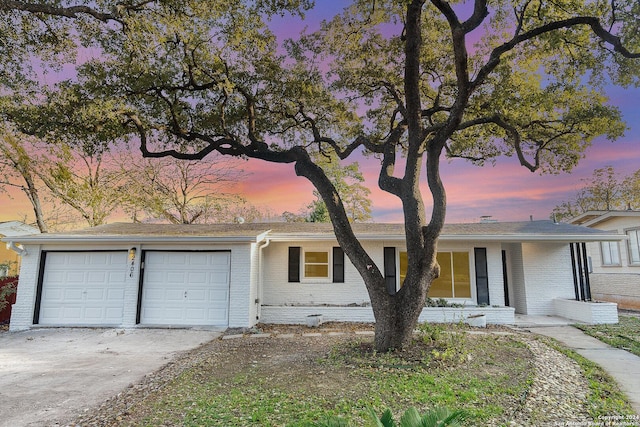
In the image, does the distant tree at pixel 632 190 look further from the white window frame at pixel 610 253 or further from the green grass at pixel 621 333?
the green grass at pixel 621 333

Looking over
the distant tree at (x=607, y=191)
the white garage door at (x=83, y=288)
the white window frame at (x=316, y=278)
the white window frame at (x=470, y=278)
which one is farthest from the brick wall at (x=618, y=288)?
the white garage door at (x=83, y=288)

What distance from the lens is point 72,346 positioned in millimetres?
8305

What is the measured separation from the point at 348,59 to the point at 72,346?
9.56 metres

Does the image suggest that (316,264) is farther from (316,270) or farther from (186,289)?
(186,289)

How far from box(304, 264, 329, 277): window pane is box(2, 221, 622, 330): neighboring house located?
3cm

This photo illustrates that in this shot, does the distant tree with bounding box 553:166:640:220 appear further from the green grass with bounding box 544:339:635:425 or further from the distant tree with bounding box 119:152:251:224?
the green grass with bounding box 544:339:635:425

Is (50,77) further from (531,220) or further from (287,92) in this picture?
(531,220)

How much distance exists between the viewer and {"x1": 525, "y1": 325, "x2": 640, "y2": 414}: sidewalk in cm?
531

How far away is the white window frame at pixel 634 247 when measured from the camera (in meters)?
14.4

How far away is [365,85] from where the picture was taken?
33.7ft

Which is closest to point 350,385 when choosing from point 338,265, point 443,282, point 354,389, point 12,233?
point 354,389

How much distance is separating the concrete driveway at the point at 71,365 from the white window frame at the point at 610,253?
16.1m

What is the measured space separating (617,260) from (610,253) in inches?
21.5

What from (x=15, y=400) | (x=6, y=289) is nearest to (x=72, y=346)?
(x=15, y=400)
